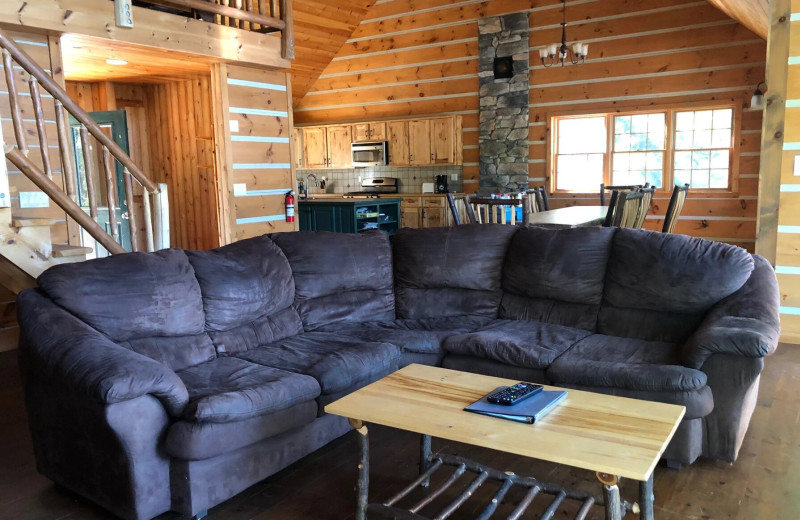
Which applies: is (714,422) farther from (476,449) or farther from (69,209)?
(69,209)

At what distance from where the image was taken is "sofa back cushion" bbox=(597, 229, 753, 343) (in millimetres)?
3244

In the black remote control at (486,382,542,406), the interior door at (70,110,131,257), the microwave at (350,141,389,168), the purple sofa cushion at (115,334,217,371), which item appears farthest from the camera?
the microwave at (350,141,389,168)

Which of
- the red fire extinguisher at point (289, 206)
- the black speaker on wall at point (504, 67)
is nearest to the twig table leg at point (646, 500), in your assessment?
the red fire extinguisher at point (289, 206)

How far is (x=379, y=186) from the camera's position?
1036 cm

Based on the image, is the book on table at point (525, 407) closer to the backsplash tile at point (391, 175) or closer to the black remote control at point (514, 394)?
the black remote control at point (514, 394)

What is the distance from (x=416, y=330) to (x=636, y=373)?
1.33m

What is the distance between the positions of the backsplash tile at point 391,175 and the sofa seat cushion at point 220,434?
292 inches

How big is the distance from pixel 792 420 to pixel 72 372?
351 cm

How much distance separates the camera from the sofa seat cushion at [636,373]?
8.77 ft

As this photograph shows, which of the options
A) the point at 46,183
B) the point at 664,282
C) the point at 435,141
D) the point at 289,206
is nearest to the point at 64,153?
the point at 46,183

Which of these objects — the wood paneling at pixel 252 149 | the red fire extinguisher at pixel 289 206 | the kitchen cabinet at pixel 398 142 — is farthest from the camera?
the kitchen cabinet at pixel 398 142

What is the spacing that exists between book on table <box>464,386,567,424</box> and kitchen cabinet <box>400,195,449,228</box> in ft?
23.3

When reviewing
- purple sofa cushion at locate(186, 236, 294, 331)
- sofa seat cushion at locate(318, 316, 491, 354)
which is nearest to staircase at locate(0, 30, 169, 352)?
purple sofa cushion at locate(186, 236, 294, 331)

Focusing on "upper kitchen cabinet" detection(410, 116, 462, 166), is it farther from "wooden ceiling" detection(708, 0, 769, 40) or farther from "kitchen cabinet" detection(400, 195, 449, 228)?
Result: "wooden ceiling" detection(708, 0, 769, 40)
